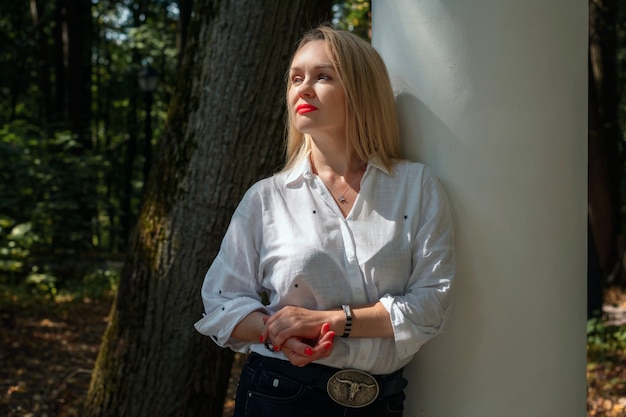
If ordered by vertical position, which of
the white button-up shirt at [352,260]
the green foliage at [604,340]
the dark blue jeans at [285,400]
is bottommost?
the green foliage at [604,340]

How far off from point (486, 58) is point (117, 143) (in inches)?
983

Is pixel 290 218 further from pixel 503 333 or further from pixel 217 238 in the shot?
pixel 217 238

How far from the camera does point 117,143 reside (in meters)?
26.2

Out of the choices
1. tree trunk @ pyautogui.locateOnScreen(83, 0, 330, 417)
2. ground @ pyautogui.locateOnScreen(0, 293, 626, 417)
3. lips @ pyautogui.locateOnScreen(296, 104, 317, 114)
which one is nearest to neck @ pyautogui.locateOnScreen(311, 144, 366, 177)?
lips @ pyautogui.locateOnScreen(296, 104, 317, 114)

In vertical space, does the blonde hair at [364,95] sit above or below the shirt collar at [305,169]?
above

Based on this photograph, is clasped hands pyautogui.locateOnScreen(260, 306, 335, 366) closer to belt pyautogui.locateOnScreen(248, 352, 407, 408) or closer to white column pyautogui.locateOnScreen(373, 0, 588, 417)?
belt pyautogui.locateOnScreen(248, 352, 407, 408)

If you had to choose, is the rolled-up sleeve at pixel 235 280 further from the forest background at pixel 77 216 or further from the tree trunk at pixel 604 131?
the tree trunk at pixel 604 131

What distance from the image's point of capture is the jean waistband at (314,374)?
7.29 feet

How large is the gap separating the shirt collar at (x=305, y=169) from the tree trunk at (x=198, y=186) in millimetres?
1545

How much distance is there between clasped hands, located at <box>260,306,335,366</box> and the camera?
2.13 meters

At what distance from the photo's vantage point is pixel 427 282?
7.32 ft

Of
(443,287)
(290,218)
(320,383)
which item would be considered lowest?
(320,383)

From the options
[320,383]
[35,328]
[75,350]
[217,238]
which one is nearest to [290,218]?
[320,383]

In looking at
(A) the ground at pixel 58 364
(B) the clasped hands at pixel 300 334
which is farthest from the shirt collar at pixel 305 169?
(A) the ground at pixel 58 364
